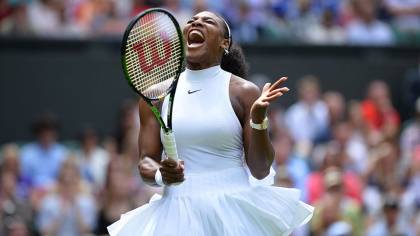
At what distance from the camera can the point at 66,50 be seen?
14.2 meters

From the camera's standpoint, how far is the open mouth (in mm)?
6309

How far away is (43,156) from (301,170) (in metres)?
2.75

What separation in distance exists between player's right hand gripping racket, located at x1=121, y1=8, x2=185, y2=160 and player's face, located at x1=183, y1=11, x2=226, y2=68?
0.46 ft

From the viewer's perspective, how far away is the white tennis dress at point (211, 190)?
622cm

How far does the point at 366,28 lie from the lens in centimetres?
1577

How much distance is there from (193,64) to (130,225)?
3.02ft

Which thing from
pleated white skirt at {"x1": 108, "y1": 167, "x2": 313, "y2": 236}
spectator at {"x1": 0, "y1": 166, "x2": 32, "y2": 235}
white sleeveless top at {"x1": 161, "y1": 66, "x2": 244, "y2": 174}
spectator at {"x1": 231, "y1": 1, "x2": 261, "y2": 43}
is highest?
white sleeveless top at {"x1": 161, "y1": 66, "x2": 244, "y2": 174}

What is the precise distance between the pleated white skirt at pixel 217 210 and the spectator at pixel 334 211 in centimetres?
432

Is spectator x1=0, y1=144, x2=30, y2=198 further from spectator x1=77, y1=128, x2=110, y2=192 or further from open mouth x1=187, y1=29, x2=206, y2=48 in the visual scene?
open mouth x1=187, y1=29, x2=206, y2=48

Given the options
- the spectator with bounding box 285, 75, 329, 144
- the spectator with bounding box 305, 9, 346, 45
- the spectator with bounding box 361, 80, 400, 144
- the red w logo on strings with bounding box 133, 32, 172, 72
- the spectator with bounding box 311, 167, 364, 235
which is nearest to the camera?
the red w logo on strings with bounding box 133, 32, 172, 72

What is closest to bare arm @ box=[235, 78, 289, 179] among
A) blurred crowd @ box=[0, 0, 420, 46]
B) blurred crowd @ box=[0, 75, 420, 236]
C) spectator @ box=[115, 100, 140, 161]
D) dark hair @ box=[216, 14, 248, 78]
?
dark hair @ box=[216, 14, 248, 78]

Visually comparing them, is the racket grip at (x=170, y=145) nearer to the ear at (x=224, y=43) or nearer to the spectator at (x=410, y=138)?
the ear at (x=224, y=43)

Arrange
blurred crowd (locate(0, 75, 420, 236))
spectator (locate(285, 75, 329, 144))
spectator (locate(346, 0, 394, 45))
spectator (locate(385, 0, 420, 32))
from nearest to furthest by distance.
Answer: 1. blurred crowd (locate(0, 75, 420, 236))
2. spectator (locate(285, 75, 329, 144))
3. spectator (locate(346, 0, 394, 45))
4. spectator (locate(385, 0, 420, 32))

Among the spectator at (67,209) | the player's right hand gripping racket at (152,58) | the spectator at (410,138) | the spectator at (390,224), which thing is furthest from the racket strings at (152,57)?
the spectator at (410,138)
